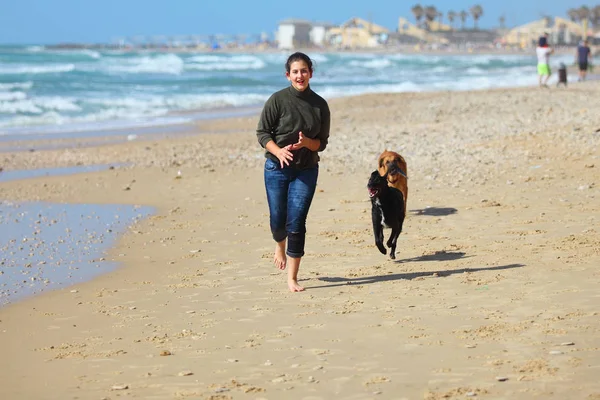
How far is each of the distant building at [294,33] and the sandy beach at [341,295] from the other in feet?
578

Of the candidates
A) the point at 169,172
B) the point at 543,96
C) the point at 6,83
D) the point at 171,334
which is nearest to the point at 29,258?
the point at 171,334

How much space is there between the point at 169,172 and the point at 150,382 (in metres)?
9.04

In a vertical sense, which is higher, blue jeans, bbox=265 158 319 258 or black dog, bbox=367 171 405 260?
blue jeans, bbox=265 158 319 258


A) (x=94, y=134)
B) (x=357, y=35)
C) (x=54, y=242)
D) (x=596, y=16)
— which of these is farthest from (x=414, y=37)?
(x=54, y=242)

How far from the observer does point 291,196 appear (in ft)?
21.5

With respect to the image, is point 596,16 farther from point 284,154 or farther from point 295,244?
point 284,154

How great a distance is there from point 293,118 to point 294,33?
186 m

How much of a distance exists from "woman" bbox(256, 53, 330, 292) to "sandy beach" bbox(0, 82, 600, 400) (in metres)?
0.54

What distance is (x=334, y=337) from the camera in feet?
17.9

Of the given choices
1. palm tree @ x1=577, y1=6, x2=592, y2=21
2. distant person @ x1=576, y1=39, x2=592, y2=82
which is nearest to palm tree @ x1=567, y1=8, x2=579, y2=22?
palm tree @ x1=577, y1=6, x2=592, y2=21

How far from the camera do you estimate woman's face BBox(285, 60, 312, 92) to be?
623 centimetres

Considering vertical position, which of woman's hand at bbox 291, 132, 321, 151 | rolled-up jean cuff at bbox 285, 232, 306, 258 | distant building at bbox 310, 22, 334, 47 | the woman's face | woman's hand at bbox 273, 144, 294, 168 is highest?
distant building at bbox 310, 22, 334, 47

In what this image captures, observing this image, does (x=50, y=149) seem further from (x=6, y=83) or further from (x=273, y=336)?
(x=6, y=83)

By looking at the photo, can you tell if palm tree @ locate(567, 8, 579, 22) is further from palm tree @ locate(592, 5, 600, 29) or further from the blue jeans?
the blue jeans
